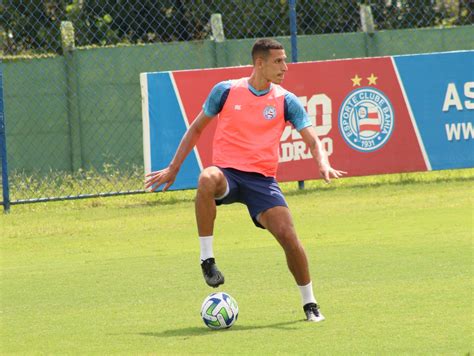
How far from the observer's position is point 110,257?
1118 cm

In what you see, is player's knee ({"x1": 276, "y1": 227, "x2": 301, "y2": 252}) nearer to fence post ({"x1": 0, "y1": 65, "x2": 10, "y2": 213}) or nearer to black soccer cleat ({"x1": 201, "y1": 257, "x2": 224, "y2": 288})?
black soccer cleat ({"x1": 201, "y1": 257, "x2": 224, "y2": 288})

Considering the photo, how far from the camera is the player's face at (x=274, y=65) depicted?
26.1 feet

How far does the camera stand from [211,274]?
304 inches

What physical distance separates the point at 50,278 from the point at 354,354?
4118mm

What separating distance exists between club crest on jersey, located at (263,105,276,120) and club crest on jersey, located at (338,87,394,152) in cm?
708

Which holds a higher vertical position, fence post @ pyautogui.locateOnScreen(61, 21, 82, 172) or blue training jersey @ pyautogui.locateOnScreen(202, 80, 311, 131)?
blue training jersey @ pyautogui.locateOnScreen(202, 80, 311, 131)

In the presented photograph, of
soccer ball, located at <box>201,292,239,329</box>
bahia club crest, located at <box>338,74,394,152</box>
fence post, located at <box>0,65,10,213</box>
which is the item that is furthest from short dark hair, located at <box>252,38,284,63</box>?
bahia club crest, located at <box>338,74,394,152</box>

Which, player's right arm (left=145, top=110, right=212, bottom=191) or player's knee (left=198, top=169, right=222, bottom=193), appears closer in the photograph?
player's knee (left=198, top=169, right=222, bottom=193)

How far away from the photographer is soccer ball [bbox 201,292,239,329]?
7.50 m

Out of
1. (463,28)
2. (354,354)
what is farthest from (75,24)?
(354,354)

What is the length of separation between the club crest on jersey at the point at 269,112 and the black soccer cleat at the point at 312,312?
1.24 meters

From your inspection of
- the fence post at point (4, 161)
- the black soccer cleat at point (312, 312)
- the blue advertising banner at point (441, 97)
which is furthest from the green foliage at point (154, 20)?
the black soccer cleat at point (312, 312)

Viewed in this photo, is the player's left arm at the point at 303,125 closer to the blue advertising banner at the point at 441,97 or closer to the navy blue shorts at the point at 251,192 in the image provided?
the navy blue shorts at the point at 251,192

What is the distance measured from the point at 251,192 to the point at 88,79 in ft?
32.3
